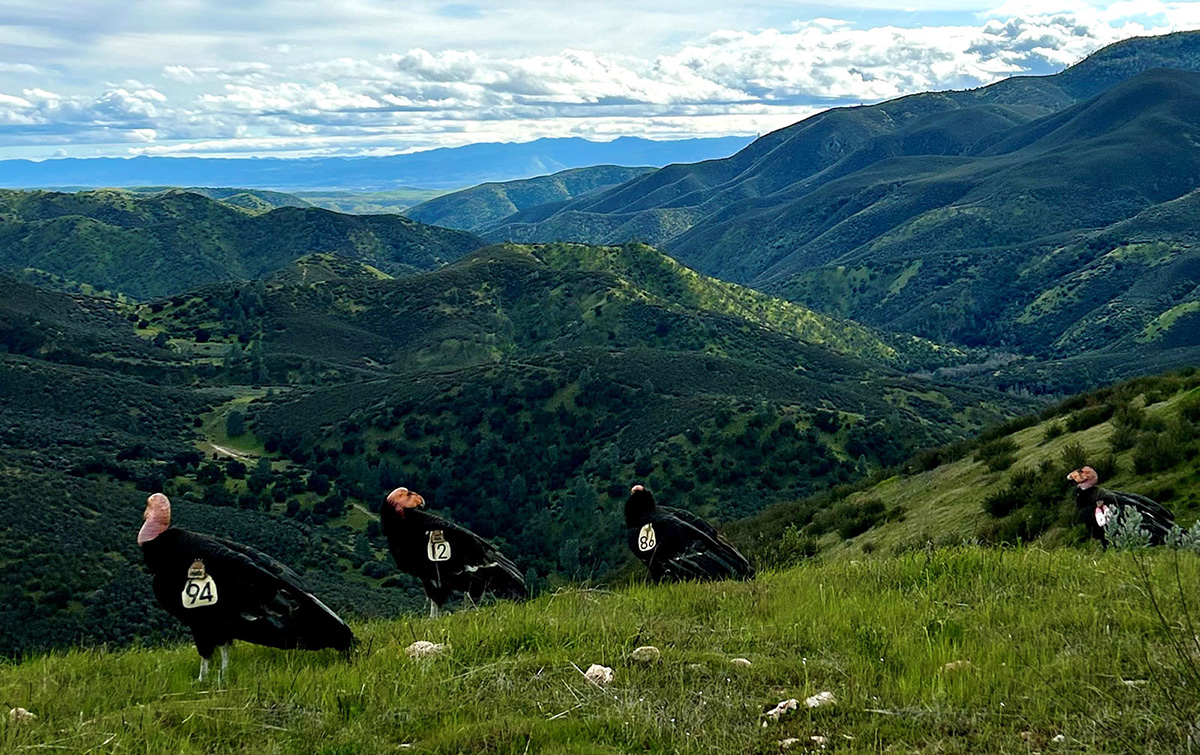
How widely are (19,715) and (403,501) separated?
4001 mm

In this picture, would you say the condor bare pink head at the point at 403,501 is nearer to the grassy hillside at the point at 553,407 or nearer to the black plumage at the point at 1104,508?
the black plumage at the point at 1104,508

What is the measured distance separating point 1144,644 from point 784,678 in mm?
2198

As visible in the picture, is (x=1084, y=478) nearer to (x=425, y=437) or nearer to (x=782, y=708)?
(x=782, y=708)

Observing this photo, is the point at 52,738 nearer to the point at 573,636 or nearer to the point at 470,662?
the point at 470,662

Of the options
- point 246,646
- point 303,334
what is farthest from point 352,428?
point 246,646

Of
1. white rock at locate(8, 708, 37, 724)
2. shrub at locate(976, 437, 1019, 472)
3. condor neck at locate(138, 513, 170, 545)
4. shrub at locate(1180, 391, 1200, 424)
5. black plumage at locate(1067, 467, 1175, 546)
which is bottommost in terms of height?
shrub at locate(976, 437, 1019, 472)

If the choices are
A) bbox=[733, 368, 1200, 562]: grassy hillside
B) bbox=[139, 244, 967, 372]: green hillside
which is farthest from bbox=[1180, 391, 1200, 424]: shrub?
bbox=[139, 244, 967, 372]: green hillside

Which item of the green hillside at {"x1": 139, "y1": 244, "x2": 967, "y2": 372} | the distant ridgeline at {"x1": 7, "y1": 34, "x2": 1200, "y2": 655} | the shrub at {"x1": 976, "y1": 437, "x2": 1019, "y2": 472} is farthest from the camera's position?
the green hillside at {"x1": 139, "y1": 244, "x2": 967, "y2": 372}

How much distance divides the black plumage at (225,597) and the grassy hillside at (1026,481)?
A: 28.3 ft

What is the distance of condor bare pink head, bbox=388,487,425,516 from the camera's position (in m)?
8.72

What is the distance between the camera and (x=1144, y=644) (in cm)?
550

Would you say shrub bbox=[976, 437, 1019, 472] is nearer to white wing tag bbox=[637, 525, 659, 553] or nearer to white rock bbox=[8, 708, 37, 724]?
white wing tag bbox=[637, 525, 659, 553]

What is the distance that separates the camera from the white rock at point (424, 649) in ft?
21.0

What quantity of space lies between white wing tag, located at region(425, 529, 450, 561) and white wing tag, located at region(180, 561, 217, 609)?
2.80 metres
